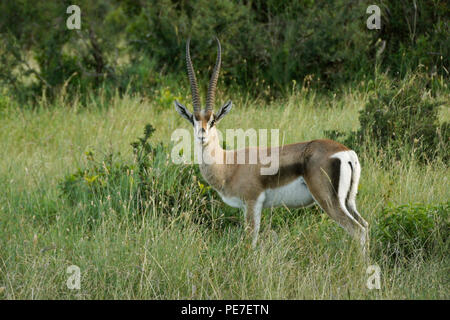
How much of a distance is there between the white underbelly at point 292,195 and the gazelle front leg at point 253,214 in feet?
0.29

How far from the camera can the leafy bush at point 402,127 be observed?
6.07m

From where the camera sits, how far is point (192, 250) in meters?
4.28

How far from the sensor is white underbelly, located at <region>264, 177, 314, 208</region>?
15.2ft

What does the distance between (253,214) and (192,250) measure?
72 cm

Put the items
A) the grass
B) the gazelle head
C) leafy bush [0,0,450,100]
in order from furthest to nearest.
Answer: leafy bush [0,0,450,100], the gazelle head, the grass

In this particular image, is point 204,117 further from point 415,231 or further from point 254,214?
point 415,231

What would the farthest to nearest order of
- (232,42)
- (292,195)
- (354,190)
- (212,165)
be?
(232,42), (212,165), (292,195), (354,190)

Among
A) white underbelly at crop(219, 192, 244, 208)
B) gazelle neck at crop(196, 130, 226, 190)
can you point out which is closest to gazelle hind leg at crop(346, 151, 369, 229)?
white underbelly at crop(219, 192, 244, 208)

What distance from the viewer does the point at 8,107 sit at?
8.92 meters

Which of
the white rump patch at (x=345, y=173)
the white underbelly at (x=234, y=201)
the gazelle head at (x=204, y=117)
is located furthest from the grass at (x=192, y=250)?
the gazelle head at (x=204, y=117)

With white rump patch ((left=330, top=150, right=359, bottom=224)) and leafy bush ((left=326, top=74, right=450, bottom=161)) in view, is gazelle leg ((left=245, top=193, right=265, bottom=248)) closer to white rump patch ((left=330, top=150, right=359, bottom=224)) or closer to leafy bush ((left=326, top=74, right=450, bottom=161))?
white rump patch ((left=330, top=150, right=359, bottom=224))

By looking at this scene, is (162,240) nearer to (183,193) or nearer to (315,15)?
(183,193)

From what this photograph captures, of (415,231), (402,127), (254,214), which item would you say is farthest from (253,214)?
→ (402,127)

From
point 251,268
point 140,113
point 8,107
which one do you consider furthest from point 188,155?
point 8,107
